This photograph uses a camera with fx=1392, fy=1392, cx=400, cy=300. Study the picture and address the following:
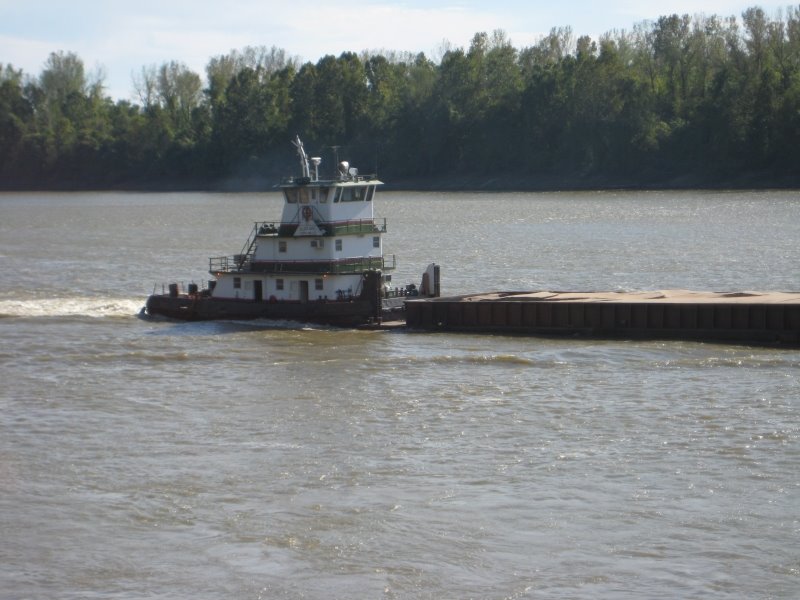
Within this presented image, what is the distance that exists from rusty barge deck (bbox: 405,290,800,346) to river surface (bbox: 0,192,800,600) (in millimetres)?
1084

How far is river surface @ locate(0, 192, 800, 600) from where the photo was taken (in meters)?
21.4

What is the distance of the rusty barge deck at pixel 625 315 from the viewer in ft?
129

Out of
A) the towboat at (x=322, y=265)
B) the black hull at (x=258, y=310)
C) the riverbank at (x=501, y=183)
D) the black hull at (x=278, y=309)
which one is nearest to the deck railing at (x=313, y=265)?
the towboat at (x=322, y=265)

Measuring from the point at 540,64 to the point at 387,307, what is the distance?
139 metres

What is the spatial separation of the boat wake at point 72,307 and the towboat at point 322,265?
6.82 metres

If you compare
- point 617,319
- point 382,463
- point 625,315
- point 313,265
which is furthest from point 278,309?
point 382,463

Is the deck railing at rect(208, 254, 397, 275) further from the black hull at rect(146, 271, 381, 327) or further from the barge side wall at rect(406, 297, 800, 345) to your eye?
the barge side wall at rect(406, 297, 800, 345)

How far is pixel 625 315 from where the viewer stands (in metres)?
40.8

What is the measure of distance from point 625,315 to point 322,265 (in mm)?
9834

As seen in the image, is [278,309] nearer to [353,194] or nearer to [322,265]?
[322,265]

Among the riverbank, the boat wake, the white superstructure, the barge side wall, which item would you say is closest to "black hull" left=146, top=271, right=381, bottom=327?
the white superstructure

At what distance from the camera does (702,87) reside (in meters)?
148

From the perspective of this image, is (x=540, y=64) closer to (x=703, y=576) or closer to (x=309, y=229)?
(x=309, y=229)

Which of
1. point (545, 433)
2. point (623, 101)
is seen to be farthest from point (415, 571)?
point (623, 101)
